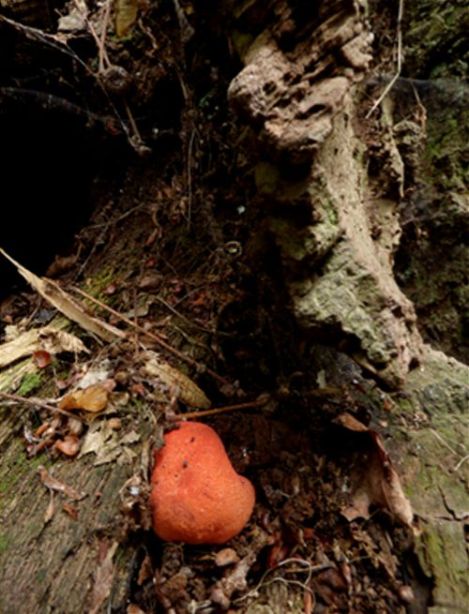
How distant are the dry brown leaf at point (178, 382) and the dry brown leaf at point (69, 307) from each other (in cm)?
27

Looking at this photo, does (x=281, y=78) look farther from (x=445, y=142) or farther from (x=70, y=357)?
(x=445, y=142)

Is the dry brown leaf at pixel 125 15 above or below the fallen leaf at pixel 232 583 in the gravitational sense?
above

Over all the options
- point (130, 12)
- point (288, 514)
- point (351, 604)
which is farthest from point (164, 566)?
point (130, 12)

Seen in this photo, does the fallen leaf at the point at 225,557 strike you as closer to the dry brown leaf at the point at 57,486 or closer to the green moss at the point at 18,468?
the dry brown leaf at the point at 57,486

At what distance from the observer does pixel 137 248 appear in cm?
257

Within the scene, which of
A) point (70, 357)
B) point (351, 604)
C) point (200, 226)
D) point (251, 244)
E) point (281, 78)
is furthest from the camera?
point (200, 226)

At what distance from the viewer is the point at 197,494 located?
1558 mm

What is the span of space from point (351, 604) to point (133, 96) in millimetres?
2963

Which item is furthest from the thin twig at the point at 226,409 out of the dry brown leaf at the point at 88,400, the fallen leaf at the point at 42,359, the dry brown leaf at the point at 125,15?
the dry brown leaf at the point at 125,15

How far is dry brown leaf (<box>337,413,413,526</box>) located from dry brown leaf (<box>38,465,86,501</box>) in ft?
3.60

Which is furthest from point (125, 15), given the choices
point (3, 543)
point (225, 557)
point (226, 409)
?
point (225, 557)

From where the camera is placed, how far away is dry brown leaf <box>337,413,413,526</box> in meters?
1.60

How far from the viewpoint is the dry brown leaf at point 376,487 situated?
1596 millimetres

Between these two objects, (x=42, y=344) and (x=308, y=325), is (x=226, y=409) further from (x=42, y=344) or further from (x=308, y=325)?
(x=42, y=344)
